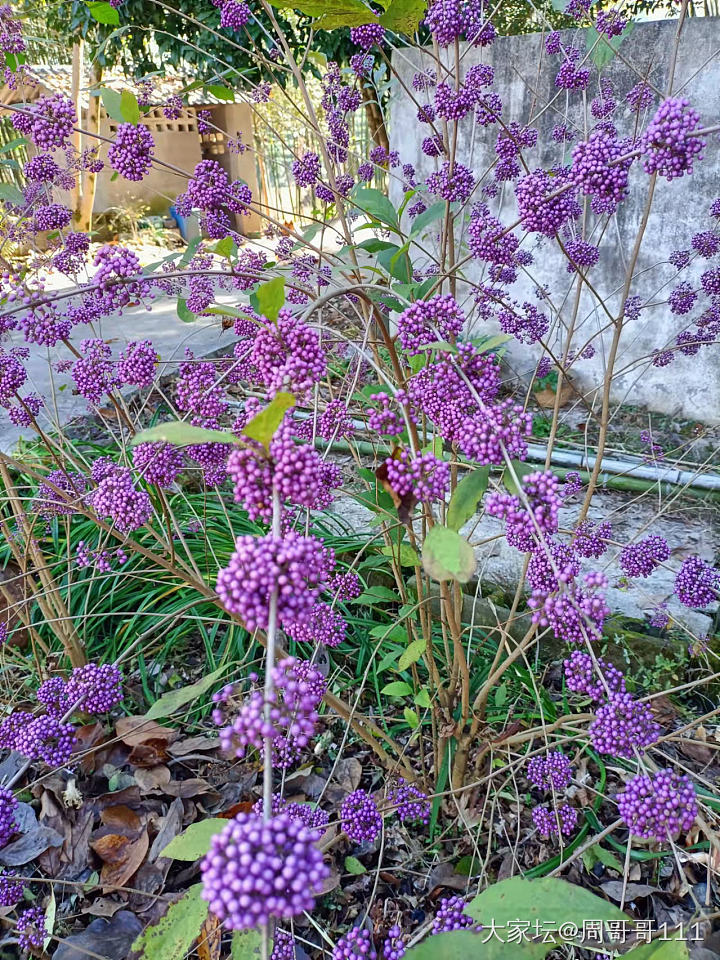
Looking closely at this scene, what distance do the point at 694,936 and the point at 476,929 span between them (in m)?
0.89

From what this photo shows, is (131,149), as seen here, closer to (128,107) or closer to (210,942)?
(128,107)

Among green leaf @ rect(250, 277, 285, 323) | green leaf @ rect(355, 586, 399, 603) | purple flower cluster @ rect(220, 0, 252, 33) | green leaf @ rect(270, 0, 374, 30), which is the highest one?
purple flower cluster @ rect(220, 0, 252, 33)

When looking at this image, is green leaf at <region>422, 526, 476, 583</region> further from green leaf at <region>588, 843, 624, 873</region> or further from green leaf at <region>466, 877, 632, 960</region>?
green leaf at <region>588, 843, 624, 873</region>

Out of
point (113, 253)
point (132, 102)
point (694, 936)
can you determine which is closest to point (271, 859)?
point (113, 253)

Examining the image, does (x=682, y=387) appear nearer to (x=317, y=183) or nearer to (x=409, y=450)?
(x=317, y=183)

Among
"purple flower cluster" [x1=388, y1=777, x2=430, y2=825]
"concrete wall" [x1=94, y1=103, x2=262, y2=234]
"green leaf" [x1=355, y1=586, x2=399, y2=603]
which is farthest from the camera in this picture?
"concrete wall" [x1=94, y1=103, x2=262, y2=234]

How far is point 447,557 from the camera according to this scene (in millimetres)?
750

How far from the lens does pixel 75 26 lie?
7875 mm

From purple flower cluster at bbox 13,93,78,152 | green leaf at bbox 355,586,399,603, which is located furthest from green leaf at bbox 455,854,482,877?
purple flower cluster at bbox 13,93,78,152

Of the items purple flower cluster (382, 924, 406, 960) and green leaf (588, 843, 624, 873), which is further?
green leaf (588, 843, 624, 873)

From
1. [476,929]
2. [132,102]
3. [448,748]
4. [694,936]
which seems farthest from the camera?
[448,748]

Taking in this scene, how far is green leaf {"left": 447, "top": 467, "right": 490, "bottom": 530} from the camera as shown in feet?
3.38

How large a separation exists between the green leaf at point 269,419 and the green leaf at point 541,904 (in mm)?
665

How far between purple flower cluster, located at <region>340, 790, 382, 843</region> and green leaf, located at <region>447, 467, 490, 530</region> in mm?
918
